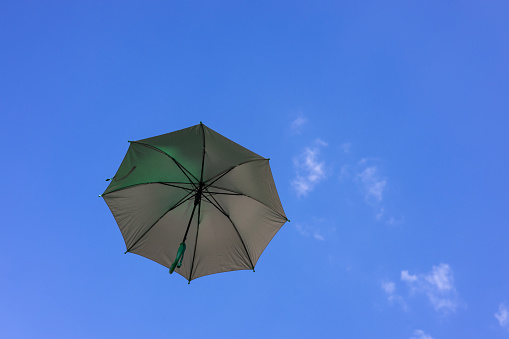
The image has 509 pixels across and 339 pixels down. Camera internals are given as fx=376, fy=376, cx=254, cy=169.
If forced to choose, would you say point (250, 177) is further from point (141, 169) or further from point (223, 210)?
point (141, 169)

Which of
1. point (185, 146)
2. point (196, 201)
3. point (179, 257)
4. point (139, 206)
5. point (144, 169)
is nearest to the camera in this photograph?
point (179, 257)

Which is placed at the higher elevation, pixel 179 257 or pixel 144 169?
pixel 144 169

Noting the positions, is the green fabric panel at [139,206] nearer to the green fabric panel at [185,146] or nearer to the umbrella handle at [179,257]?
the green fabric panel at [185,146]

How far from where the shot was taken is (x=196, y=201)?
28.0ft

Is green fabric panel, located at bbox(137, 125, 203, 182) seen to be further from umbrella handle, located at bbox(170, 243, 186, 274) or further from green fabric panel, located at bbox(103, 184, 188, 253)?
umbrella handle, located at bbox(170, 243, 186, 274)

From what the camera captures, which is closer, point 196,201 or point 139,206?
point 196,201

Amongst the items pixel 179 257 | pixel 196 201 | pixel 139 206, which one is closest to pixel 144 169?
pixel 139 206

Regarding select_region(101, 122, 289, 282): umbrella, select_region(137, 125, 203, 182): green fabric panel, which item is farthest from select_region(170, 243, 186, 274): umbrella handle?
select_region(137, 125, 203, 182): green fabric panel

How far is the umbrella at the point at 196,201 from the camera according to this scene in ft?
28.3

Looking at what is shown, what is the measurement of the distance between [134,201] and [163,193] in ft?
2.46

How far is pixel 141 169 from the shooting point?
344 inches

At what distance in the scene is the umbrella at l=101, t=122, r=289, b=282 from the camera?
863 cm

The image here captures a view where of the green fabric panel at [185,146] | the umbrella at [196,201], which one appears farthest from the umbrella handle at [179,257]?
the green fabric panel at [185,146]

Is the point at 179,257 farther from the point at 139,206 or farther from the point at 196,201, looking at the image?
the point at 139,206
